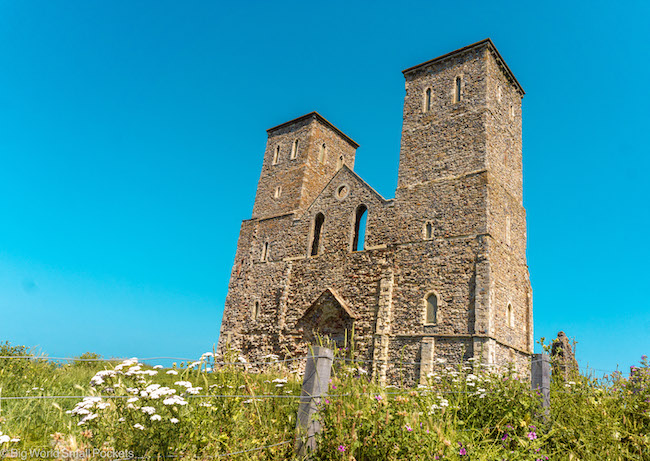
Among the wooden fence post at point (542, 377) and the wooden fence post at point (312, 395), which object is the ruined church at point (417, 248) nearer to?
the wooden fence post at point (542, 377)

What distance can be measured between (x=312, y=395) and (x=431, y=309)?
10.8m

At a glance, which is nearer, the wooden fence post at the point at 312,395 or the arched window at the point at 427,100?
the wooden fence post at the point at 312,395

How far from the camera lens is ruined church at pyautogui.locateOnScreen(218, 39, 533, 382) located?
14359mm

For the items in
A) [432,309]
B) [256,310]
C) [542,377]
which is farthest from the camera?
[256,310]

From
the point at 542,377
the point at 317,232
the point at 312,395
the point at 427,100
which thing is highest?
the point at 427,100

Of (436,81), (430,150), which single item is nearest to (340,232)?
(430,150)

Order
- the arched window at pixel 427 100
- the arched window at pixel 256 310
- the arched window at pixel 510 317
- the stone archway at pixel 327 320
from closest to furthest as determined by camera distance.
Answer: the arched window at pixel 510 317, the stone archway at pixel 327 320, the arched window at pixel 427 100, the arched window at pixel 256 310

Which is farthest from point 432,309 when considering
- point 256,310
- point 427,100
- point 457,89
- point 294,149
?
point 294,149

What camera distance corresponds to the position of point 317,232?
1961 centimetres

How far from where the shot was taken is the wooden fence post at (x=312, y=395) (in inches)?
175

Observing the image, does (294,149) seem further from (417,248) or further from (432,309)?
(432,309)

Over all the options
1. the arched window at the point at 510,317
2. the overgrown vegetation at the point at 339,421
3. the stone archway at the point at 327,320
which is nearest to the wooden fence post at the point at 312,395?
the overgrown vegetation at the point at 339,421

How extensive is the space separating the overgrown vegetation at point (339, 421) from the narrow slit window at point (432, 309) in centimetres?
795

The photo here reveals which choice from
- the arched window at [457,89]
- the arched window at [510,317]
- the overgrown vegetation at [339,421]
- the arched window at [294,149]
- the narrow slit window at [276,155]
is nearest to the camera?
the overgrown vegetation at [339,421]
